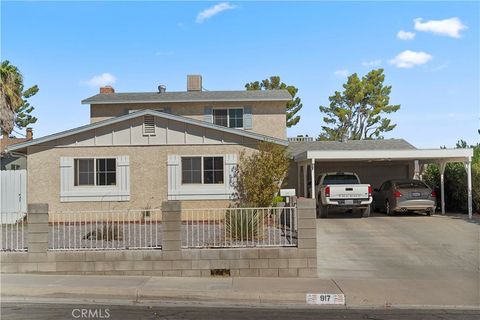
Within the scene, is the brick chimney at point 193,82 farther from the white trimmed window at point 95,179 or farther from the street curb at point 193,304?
the street curb at point 193,304

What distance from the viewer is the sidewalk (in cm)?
860

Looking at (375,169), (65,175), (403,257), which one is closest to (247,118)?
(375,169)

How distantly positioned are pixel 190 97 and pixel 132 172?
689 cm

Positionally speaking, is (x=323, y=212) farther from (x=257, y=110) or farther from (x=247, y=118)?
(x=257, y=110)

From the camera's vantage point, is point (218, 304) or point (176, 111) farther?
point (176, 111)

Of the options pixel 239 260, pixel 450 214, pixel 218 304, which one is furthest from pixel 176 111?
pixel 218 304

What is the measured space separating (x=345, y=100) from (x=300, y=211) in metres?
39.3

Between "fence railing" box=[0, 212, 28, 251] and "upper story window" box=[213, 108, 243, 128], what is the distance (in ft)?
41.0

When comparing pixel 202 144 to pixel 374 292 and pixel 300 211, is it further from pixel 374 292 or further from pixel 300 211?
pixel 374 292

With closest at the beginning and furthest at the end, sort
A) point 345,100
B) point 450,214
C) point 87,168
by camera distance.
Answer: point 87,168, point 450,214, point 345,100

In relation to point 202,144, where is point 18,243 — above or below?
below

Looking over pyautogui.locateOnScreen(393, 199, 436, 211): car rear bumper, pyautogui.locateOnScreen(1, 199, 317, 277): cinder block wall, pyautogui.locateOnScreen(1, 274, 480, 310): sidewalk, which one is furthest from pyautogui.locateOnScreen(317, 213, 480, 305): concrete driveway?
pyautogui.locateOnScreen(1, 199, 317, 277): cinder block wall

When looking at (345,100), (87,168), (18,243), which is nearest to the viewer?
(18,243)

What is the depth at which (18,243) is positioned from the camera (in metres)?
10.9
